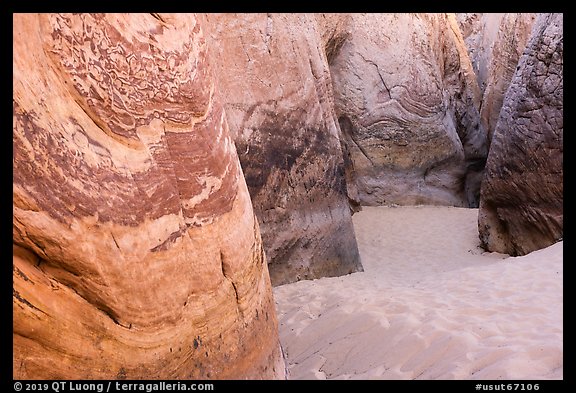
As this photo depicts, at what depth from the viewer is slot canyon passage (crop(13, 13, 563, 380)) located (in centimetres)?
225

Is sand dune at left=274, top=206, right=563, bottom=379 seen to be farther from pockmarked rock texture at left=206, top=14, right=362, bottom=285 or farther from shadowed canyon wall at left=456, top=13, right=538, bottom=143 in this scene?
shadowed canyon wall at left=456, top=13, right=538, bottom=143

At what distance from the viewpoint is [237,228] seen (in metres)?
3.11

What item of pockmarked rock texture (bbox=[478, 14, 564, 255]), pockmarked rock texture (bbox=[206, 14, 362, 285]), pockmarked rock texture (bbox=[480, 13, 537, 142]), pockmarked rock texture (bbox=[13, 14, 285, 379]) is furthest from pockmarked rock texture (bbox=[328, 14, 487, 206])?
pockmarked rock texture (bbox=[13, 14, 285, 379])

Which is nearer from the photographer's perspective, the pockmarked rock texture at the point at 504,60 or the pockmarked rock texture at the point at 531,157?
the pockmarked rock texture at the point at 531,157

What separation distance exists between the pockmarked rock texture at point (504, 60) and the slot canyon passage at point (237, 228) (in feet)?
16.0

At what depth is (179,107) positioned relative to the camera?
2846 millimetres

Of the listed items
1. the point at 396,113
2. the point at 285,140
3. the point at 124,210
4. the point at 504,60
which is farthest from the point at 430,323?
the point at 504,60

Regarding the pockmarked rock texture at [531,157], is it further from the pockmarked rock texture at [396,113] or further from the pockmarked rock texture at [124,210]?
the pockmarked rock texture at [124,210]

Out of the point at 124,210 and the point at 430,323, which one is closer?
the point at 124,210

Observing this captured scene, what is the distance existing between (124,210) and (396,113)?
29.7ft

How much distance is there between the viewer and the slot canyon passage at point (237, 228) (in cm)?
225

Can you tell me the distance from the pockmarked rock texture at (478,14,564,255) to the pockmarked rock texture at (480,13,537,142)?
5.35 metres

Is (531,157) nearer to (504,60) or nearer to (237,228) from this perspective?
(237,228)

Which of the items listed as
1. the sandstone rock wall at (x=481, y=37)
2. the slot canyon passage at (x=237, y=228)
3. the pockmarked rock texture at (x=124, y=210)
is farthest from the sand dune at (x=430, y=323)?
the sandstone rock wall at (x=481, y=37)
